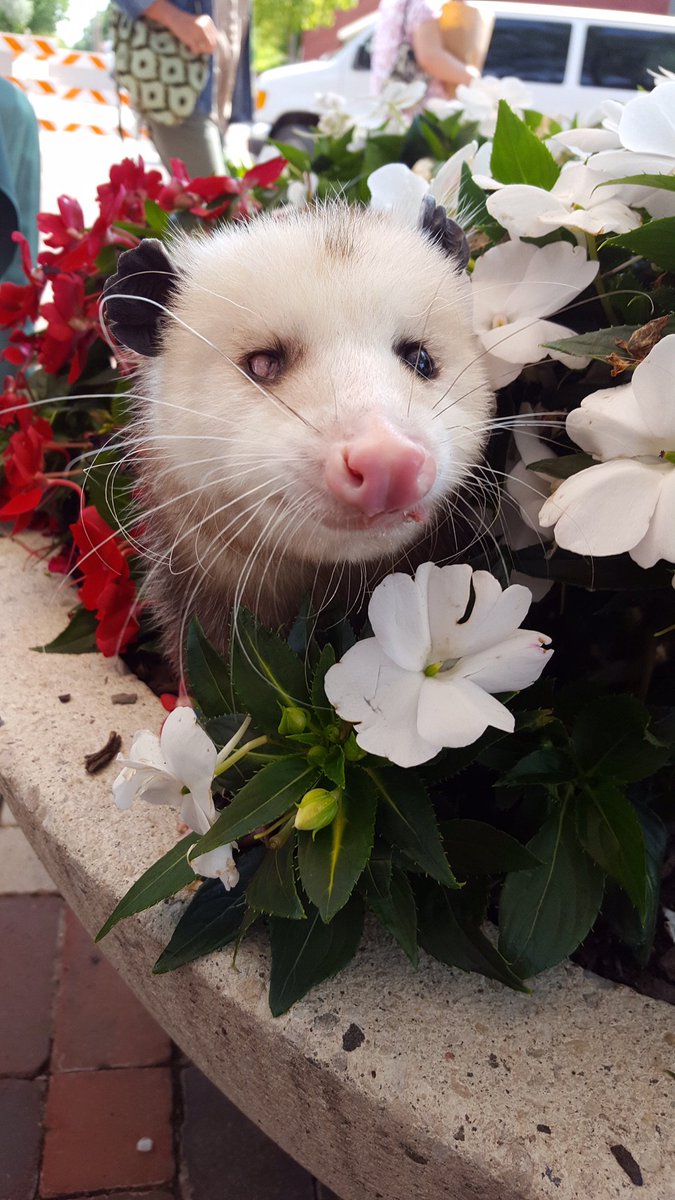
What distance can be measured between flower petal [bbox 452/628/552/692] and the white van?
7.31m

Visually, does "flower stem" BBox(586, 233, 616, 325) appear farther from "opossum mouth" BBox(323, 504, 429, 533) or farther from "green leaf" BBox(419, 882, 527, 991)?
"green leaf" BBox(419, 882, 527, 991)

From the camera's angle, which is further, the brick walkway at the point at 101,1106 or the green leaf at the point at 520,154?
the brick walkway at the point at 101,1106

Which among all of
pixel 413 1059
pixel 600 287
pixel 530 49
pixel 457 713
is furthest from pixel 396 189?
pixel 530 49

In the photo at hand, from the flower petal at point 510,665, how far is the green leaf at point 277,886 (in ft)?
0.69

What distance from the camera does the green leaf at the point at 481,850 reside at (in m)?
0.79

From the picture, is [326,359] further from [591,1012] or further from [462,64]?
[462,64]

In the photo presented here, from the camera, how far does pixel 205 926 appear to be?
0.83 metres

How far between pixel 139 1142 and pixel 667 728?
108cm

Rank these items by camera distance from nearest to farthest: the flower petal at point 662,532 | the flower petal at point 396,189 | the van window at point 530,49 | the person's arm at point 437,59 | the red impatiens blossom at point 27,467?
the flower petal at point 662,532 < the flower petal at point 396,189 < the red impatiens blossom at point 27,467 < the person's arm at point 437,59 < the van window at point 530,49

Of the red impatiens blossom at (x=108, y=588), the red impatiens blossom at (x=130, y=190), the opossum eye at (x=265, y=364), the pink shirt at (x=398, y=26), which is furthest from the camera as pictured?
the pink shirt at (x=398, y=26)

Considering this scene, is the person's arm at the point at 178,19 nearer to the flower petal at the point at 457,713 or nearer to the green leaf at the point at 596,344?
the green leaf at the point at 596,344

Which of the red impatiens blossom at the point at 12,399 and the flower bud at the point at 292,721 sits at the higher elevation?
the flower bud at the point at 292,721

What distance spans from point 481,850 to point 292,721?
202 millimetres

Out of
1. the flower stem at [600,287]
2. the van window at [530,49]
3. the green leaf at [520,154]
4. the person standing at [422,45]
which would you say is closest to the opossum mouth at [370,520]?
the flower stem at [600,287]
